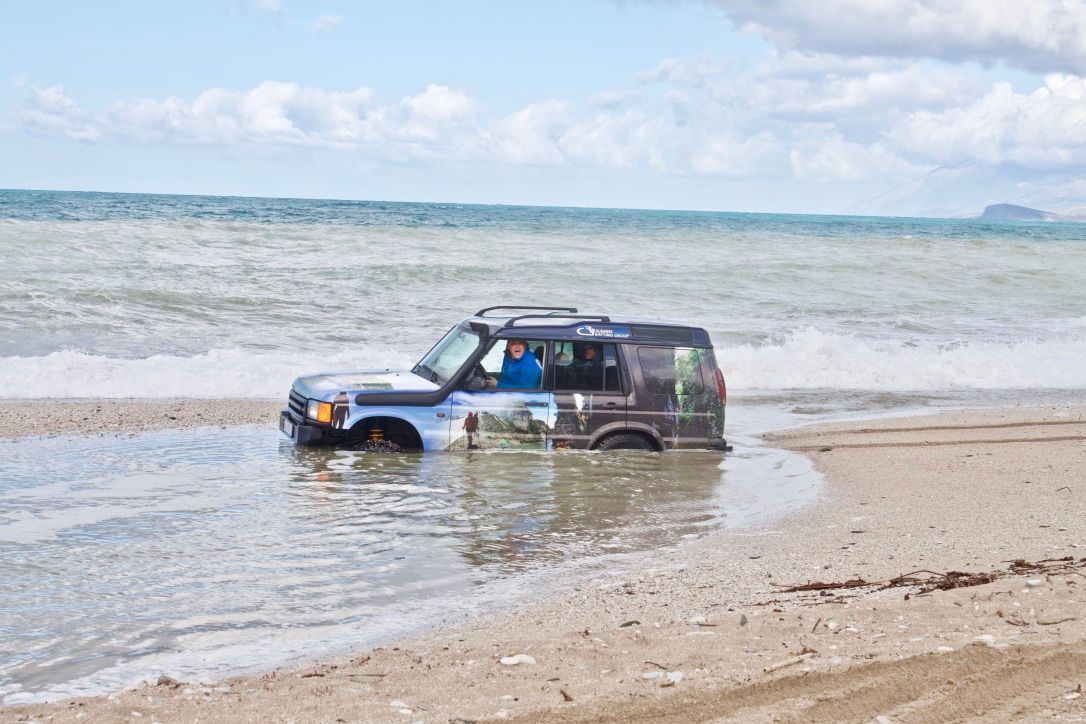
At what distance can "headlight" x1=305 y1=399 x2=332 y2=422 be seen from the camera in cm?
1027

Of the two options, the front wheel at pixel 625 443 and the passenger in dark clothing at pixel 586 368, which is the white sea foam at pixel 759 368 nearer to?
the passenger in dark clothing at pixel 586 368

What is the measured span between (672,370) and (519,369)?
159 cm

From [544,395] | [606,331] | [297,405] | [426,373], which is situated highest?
[606,331]

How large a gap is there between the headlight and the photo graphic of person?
1.33 metres

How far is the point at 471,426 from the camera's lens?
416 inches

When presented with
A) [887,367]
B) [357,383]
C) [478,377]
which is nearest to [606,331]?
[478,377]

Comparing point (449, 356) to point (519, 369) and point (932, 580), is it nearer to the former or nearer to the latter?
point (519, 369)

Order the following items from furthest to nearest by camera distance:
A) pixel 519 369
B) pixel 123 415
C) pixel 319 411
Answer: pixel 123 415, pixel 519 369, pixel 319 411

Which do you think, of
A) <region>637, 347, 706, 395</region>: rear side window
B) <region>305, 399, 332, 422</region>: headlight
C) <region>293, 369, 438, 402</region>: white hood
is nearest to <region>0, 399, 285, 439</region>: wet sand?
<region>293, 369, 438, 402</region>: white hood

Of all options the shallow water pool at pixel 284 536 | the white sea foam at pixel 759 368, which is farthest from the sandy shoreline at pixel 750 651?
the white sea foam at pixel 759 368

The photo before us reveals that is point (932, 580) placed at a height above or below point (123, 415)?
above

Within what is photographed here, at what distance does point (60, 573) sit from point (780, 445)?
26.7 ft

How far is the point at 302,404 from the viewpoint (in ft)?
34.7

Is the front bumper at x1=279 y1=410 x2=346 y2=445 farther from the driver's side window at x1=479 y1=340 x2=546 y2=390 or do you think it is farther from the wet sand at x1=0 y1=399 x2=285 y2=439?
the wet sand at x1=0 y1=399 x2=285 y2=439
